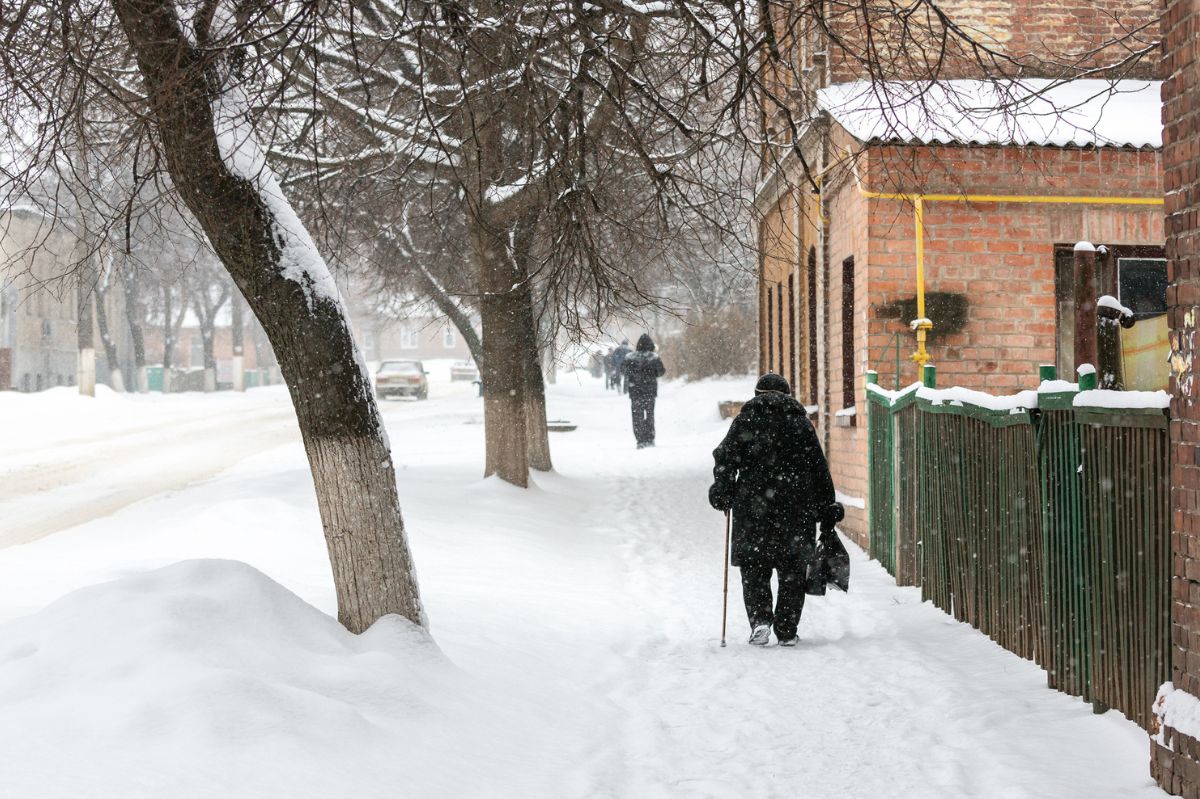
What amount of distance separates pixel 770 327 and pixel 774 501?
485 inches

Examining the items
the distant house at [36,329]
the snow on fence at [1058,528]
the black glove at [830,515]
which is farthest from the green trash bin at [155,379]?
the black glove at [830,515]

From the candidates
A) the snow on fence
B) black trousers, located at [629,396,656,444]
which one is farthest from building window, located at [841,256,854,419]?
black trousers, located at [629,396,656,444]

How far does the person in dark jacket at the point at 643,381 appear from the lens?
20688mm

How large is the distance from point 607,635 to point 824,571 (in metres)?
1.46

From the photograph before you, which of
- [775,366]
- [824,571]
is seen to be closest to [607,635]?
[824,571]

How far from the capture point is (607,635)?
25.1ft

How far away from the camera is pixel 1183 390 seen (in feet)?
13.6

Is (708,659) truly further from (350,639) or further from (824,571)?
(350,639)

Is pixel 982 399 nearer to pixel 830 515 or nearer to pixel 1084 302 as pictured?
pixel 1084 302

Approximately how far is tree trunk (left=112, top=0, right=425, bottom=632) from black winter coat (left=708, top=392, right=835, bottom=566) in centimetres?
228

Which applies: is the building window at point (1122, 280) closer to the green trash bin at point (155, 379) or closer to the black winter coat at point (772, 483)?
the black winter coat at point (772, 483)

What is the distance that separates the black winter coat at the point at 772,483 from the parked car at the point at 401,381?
1578 inches

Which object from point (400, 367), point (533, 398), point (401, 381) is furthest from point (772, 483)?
point (400, 367)

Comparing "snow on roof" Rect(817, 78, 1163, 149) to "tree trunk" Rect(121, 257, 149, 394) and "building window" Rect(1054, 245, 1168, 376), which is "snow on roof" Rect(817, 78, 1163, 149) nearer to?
"building window" Rect(1054, 245, 1168, 376)
